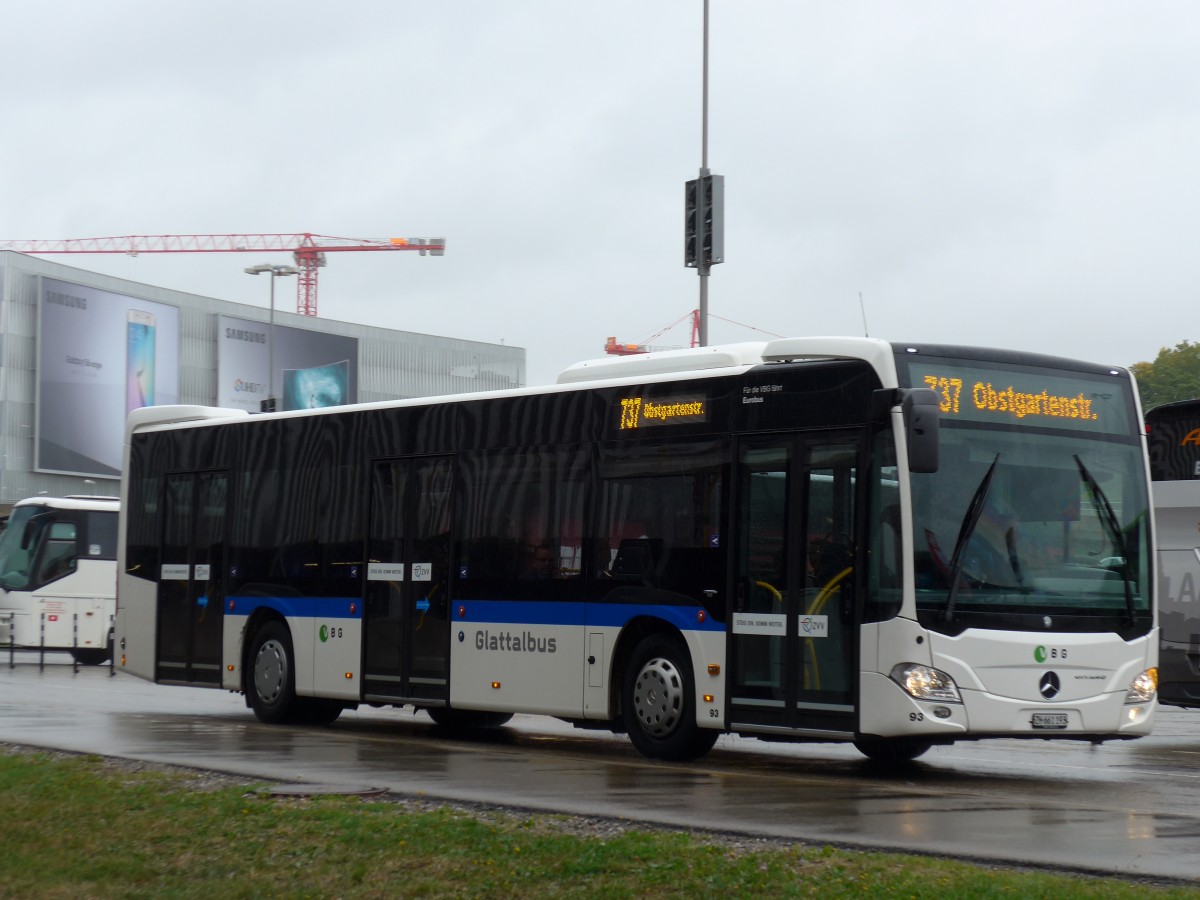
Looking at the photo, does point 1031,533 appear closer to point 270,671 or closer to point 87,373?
point 270,671

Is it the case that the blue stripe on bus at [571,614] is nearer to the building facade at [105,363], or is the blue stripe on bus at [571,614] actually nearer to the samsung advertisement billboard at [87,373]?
the building facade at [105,363]

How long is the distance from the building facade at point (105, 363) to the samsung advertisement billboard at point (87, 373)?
0.06m

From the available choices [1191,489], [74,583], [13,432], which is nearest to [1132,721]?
[1191,489]

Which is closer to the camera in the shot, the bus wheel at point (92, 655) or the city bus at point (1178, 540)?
the city bus at point (1178, 540)

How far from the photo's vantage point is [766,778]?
13617mm

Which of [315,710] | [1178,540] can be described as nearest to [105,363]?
[315,710]

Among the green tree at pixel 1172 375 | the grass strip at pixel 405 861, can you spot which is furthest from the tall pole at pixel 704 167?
the green tree at pixel 1172 375

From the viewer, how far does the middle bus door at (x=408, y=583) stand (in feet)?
57.7

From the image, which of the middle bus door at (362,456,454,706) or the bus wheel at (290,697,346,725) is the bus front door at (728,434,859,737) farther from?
the bus wheel at (290,697,346,725)

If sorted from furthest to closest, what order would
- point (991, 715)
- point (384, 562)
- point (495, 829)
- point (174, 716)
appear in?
point (174, 716)
point (384, 562)
point (991, 715)
point (495, 829)

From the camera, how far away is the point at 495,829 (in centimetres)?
947

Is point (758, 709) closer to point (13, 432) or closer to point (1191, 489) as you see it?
point (1191, 489)

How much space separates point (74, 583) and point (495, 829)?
30.9 metres

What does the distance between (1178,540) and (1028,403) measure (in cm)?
593
